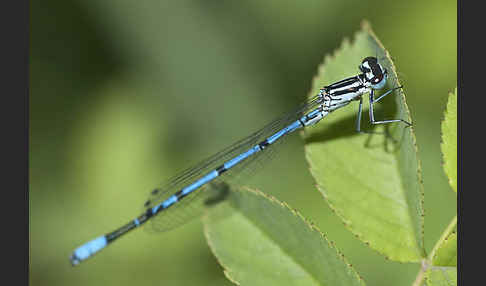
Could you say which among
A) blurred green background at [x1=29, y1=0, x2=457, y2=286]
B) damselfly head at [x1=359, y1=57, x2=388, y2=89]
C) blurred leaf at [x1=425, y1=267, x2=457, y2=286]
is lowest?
blurred leaf at [x1=425, y1=267, x2=457, y2=286]

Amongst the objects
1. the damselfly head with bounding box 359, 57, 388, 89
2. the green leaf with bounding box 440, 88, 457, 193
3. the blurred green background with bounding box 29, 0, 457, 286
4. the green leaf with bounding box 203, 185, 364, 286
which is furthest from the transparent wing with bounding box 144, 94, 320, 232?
the green leaf with bounding box 440, 88, 457, 193

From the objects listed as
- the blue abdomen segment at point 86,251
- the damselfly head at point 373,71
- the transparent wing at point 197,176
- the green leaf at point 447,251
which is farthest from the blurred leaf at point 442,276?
the blue abdomen segment at point 86,251

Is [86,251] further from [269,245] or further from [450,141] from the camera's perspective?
[450,141]

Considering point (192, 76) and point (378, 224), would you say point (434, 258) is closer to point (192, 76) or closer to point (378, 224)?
point (378, 224)

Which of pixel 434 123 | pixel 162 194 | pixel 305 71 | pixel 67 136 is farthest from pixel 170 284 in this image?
pixel 434 123

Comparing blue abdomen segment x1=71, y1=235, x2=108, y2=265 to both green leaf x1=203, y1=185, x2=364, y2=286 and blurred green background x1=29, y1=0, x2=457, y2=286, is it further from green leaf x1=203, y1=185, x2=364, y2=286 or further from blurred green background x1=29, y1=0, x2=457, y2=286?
green leaf x1=203, y1=185, x2=364, y2=286

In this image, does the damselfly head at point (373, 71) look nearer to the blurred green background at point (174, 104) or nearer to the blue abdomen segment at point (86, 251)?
the blurred green background at point (174, 104)
